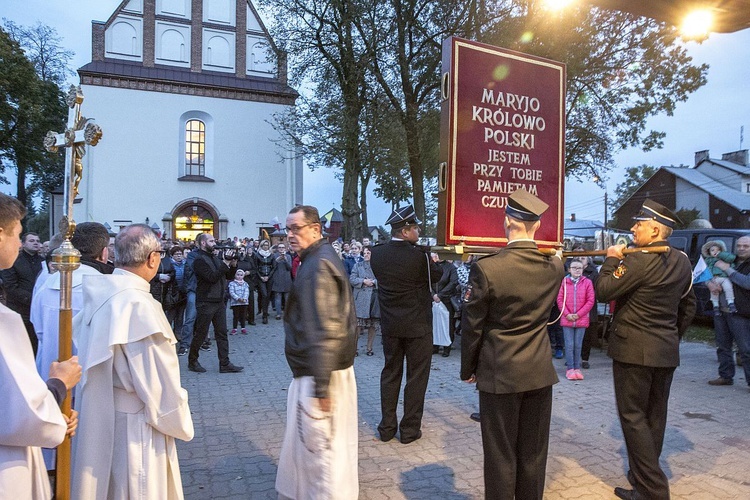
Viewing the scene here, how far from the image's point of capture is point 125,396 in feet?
8.43

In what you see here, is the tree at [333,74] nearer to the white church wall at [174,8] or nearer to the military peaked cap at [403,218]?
the white church wall at [174,8]

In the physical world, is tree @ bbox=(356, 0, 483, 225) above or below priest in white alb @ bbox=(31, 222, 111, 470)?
above

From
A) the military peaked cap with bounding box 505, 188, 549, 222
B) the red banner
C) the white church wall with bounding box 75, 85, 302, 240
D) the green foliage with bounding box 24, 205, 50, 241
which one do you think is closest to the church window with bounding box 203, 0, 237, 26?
the white church wall with bounding box 75, 85, 302, 240

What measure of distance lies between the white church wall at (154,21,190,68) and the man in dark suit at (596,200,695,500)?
2849 centimetres

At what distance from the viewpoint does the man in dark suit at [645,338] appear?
3.53 m

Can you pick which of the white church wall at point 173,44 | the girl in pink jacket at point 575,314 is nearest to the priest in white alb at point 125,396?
the girl in pink jacket at point 575,314

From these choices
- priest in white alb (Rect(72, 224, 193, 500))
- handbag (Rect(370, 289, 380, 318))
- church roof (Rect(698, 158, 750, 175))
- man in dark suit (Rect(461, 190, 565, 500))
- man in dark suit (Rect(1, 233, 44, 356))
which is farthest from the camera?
church roof (Rect(698, 158, 750, 175))

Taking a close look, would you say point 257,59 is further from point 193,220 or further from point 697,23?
point 697,23

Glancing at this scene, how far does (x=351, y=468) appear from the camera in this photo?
121 inches

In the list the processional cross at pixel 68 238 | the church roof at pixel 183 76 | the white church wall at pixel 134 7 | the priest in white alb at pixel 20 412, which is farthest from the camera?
the white church wall at pixel 134 7

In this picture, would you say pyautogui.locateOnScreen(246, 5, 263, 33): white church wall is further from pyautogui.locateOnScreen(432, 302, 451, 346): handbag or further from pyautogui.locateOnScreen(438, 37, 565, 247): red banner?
pyautogui.locateOnScreen(438, 37, 565, 247): red banner

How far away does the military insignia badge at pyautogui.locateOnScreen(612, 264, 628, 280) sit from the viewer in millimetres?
3562

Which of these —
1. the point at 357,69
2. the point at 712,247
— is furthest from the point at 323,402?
the point at 357,69

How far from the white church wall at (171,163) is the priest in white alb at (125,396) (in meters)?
26.0
